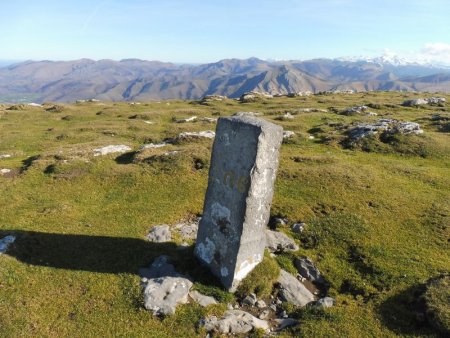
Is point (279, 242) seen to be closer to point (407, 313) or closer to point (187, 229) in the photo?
point (187, 229)

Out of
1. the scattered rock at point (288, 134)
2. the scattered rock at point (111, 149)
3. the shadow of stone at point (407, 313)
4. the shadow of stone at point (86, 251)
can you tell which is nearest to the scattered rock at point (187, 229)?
the shadow of stone at point (86, 251)

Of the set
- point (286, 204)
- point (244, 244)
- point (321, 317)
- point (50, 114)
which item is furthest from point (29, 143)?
point (321, 317)

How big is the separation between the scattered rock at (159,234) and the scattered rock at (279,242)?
21.1ft

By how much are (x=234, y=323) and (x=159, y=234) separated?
9.06 metres

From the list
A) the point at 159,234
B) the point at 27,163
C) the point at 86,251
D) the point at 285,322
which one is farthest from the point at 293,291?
the point at 27,163

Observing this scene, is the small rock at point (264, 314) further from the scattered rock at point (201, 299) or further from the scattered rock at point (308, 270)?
the scattered rock at point (308, 270)

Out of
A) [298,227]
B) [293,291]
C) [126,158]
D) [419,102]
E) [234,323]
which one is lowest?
[234,323]

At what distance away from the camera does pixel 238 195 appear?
733 inches

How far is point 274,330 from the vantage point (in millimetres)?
17625

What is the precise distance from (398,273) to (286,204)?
10069 mm

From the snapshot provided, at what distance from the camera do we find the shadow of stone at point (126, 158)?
39.6 metres

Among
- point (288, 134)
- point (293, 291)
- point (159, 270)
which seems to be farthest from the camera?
point (288, 134)

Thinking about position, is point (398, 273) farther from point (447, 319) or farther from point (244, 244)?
point (244, 244)

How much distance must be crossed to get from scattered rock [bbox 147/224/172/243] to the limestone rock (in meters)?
4.67
